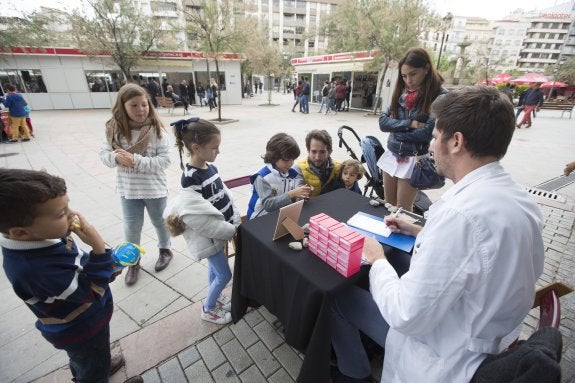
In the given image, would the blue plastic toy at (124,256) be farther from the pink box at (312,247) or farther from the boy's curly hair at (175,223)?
the pink box at (312,247)

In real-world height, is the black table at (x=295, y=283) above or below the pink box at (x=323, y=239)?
below

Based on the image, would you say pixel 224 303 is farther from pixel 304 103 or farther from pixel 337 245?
pixel 304 103

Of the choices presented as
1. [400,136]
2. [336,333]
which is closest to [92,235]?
[336,333]

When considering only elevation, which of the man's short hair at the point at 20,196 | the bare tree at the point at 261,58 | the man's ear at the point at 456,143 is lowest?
the man's short hair at the point at 20,196

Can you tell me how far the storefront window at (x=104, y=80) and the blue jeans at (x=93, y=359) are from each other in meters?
20.2

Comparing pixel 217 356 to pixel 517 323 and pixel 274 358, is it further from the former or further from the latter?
pixel 517 323

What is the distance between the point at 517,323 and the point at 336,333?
0.93 m

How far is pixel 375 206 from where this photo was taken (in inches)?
87.1

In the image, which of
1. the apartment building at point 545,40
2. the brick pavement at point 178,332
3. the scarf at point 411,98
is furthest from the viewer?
the apartment building at point 545,40

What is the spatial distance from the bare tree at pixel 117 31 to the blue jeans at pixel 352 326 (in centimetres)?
1706

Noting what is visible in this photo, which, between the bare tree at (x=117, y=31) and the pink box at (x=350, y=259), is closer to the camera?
the pink box at (x=350, y=259)

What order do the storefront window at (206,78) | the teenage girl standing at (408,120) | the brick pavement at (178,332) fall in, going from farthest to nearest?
the storefront window at (206,78), the teenage girl standing at (408,120), the brick pavement at (178,332)

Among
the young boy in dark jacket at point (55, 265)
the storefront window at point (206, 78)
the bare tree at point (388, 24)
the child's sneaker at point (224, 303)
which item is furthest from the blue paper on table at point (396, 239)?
the storefront window at point (206, 78)

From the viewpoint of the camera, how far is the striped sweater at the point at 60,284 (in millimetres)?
1164
